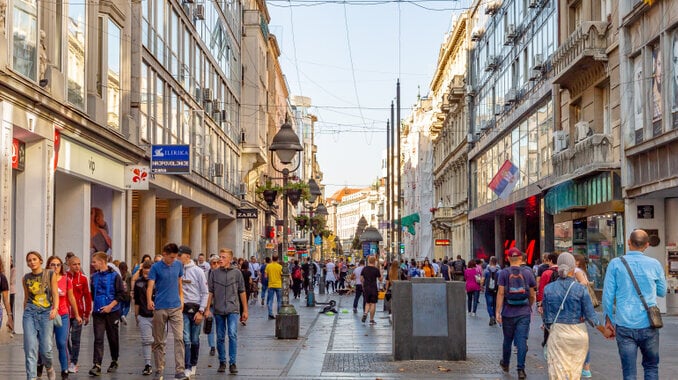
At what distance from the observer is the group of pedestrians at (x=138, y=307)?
1155cm

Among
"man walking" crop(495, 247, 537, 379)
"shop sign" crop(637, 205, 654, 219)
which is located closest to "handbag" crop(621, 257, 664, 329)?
"man walking" crop(495, 247, 537, 379)

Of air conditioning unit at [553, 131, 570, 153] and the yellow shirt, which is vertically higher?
air conditioning unit at [553, 131, 570, 153]

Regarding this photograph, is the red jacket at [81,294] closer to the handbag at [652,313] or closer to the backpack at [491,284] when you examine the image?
the handbag at [652,313]

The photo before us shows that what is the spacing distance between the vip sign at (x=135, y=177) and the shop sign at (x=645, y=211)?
1347cm

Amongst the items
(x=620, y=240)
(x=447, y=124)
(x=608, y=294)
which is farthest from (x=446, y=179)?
(x=608, y=294)

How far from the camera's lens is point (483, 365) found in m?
14.4

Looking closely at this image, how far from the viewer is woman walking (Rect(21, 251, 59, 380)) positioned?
11.5 m

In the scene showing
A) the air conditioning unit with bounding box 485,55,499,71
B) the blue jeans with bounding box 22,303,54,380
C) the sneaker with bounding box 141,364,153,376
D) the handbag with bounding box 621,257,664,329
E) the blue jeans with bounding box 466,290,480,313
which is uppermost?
the air conditioning unit with bounding box 485,55,499,71

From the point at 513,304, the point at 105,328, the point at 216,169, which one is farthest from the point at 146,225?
the point at 513,304

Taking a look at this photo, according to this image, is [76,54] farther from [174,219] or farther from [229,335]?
[174,219]

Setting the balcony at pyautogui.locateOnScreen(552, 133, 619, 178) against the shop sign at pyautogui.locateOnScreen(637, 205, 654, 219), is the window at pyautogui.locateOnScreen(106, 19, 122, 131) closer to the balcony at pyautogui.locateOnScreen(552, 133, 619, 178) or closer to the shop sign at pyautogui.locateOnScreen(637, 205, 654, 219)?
the balcony at pyautogui.locateOnScreen(552, 133, 619, 178)

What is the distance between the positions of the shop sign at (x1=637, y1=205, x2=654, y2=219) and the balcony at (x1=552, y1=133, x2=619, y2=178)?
1648 mm

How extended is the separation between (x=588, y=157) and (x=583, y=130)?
138 cm

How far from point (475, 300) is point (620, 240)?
442 cm
